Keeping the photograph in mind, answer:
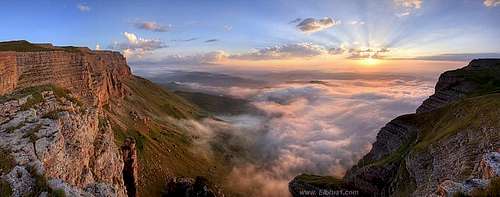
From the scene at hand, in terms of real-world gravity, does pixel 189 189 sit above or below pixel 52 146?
below

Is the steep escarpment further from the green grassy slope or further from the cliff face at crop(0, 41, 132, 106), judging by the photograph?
the green grassy slope

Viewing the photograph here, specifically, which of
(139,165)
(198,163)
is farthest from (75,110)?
(198,163)

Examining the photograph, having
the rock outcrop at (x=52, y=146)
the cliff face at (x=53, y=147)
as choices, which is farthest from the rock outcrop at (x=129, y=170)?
the rock outcrop at (x=52, y=146)

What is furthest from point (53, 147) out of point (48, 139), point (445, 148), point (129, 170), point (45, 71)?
point (129, 170)

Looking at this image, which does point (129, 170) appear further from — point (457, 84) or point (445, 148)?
point (457, 84)

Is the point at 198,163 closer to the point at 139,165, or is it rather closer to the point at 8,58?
the point at 139,165

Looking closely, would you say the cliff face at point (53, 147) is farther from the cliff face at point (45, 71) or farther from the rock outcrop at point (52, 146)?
the cliff face at point (45, 71)

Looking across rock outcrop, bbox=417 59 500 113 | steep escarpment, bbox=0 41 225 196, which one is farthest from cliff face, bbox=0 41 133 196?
rock outcrop, bbox=417 59 500 113

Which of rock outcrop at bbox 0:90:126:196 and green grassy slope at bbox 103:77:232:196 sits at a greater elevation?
rock outcrop at bbox 0:90:126:196
